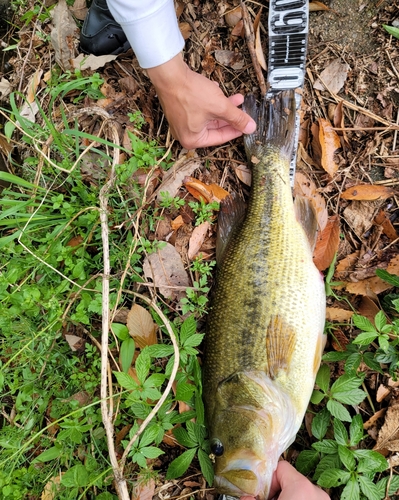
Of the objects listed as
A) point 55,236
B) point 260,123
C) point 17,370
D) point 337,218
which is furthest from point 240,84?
point 17,370

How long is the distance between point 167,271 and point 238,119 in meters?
1.22

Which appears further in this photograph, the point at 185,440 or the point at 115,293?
the point at 115,293

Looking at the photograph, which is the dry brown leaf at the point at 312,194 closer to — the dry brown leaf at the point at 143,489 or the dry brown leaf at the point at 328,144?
the dry brown leaf at the point at 328,144

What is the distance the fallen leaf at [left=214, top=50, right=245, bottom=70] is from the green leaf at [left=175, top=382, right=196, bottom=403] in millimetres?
2445

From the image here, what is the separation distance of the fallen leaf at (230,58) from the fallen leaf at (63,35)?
119cm

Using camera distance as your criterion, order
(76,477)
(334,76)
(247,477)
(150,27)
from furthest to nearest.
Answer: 1. (334,76)
2. (76,477)
3. (247,477)
4. (150,27)

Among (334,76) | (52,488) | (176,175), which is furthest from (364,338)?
(52,488)

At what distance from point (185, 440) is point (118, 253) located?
1.41m

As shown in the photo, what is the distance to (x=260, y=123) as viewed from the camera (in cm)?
317

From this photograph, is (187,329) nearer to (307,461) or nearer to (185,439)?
(185,439)

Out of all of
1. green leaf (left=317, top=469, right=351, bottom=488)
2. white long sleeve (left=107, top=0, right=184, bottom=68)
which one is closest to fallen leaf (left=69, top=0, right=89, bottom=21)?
white long sleeve (left=107, top=0, right=184, bottom=68)

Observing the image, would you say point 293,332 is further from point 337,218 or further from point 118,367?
point 118,367

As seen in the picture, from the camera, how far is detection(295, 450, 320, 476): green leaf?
117 inches

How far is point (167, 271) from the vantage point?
326 cm
